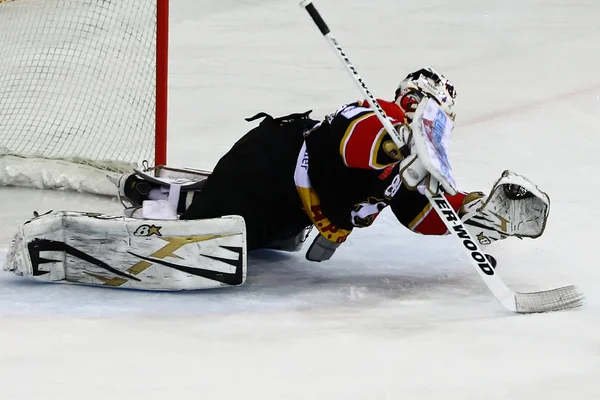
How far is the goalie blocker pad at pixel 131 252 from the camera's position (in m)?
2.45

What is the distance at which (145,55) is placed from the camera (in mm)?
4465

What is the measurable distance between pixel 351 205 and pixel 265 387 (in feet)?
2.79

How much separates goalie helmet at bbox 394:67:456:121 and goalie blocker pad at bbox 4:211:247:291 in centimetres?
51

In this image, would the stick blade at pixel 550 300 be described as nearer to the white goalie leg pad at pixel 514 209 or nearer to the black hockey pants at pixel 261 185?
the white goalie leg pad at pixel 514 209

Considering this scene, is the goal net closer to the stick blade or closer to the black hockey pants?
the black hockey pants

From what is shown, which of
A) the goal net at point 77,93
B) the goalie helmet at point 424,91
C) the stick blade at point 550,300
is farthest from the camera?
the goal net at point 77,93

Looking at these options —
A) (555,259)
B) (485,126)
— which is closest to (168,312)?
(555,259)

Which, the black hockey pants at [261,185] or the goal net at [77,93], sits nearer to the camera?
the black hockey pants at [261,185]

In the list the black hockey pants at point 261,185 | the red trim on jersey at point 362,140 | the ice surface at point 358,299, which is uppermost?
the red trim on jersey at point 362,140

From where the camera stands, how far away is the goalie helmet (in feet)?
8.34

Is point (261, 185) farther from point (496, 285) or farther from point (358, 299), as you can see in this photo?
point (496, 285)

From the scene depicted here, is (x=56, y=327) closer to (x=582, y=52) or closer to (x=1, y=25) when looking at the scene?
(x=1, y=25)

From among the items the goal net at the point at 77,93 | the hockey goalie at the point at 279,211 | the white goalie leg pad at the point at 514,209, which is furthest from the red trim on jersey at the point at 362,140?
the goal net at the point at 77,93

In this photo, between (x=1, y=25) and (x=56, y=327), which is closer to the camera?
(x=56, y=327)
